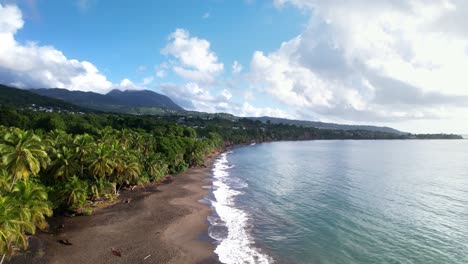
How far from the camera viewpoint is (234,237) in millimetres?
36969

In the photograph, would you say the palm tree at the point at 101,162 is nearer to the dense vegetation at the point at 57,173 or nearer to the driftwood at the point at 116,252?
the dense vegetation at the point at 57,173

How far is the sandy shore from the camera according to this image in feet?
99.0

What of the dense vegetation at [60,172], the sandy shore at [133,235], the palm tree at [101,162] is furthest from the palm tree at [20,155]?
the palm tree at [101,162]

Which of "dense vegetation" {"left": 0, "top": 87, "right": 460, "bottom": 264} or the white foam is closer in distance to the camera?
"dense vegetation" {"left": 0, "top": 87, "right": 460, "bottom": 264}

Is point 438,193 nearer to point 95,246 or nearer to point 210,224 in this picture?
point 210,224

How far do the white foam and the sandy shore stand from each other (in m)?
1.52

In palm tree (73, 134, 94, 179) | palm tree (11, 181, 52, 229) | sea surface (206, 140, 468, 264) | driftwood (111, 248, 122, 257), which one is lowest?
driftwood (111, 248, 122, 257)

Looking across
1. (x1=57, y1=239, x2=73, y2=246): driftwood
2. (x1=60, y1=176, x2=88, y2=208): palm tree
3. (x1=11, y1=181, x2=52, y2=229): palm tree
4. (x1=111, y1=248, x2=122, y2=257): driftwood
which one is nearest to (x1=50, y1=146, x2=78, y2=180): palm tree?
(x1=60, y1=176, x2=88, y2=208): palm tree

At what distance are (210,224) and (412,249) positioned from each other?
22884 millimetres

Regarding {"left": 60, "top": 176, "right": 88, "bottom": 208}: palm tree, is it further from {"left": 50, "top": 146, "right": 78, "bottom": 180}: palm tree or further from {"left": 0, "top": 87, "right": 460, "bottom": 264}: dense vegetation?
{"left": 50, "top": 146, "right": 78, "bottom": 180}: palm tree

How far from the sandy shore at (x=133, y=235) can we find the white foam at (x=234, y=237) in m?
1.52

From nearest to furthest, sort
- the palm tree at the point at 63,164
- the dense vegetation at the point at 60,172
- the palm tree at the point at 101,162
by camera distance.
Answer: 1. the dense vegetation at the point at 60,172
2. the palm tree at the point at 63,164
3. the palm tree at the point at 101,162

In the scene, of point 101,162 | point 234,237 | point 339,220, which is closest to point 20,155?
point 101,162

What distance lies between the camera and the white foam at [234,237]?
31.2m
